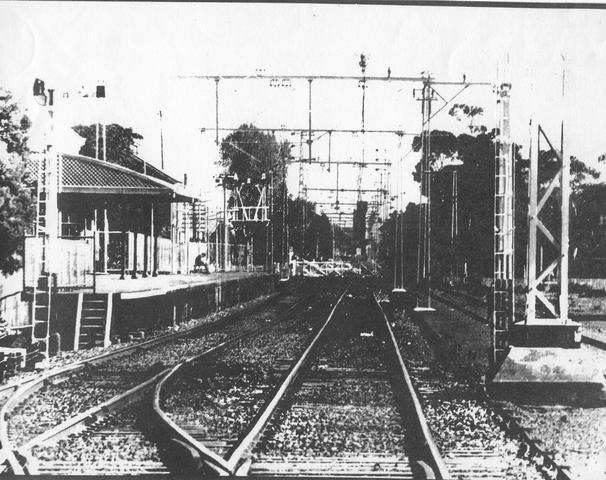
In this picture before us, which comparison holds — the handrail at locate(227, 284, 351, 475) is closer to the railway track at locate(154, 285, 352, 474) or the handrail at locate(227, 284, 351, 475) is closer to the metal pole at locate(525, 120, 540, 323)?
the railway track at locate(154, 285, 352, 474)

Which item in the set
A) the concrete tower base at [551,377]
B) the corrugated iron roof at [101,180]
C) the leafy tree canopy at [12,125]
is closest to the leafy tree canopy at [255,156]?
the corrugated iron roof at [101,180]

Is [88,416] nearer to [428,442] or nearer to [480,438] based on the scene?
[428,442]

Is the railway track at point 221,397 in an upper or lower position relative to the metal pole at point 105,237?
lower

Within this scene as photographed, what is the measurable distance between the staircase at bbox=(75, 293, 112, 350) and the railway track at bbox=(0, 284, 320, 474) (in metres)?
1.19

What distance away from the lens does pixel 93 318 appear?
12656 mm

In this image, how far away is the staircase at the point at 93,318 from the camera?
12.6 metres

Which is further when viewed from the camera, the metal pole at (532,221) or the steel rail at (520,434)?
the metal pole at (532,221)

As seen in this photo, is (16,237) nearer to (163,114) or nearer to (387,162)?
(163,114)

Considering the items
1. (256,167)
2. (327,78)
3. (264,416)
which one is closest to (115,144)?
(256,167)

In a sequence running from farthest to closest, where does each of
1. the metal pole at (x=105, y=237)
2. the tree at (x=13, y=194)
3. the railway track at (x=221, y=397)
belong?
1. the metal pole at (x=105, y=237)
2. the tree at (x=13, y=194)
3. the railway track at (x=221, y=397)

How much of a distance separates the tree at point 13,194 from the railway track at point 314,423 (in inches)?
141

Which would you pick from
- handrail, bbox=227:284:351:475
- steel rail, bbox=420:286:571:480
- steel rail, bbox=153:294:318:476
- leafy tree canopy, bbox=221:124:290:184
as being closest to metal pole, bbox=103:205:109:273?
leafy tree canopy, bbox=221:124:290:184

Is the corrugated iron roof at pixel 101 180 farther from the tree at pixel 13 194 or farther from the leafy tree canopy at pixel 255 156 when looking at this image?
the leafy tree canopy at pixel 255 156

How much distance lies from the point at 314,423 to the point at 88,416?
2.23m
